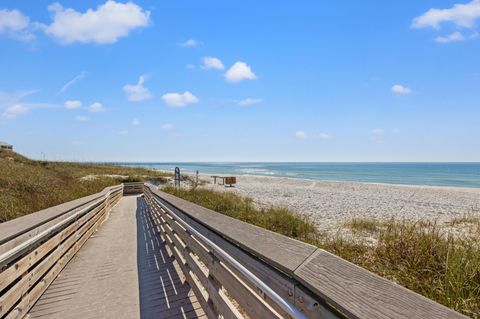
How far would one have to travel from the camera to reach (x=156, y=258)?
6.25m

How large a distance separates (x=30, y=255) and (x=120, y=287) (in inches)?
53.7

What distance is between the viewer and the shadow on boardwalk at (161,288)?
3.83 meters

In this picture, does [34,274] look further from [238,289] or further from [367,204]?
[367,204]

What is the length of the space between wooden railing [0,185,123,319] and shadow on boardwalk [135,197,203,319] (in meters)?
1.32

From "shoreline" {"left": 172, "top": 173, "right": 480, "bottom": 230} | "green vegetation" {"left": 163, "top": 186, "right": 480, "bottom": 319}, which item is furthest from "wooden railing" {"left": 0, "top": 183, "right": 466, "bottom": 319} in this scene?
"shoreline" {"left": 172, "top": 173, "right": 480, "bottom": 230}

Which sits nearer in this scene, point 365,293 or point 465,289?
point 365,293

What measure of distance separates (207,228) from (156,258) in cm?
325

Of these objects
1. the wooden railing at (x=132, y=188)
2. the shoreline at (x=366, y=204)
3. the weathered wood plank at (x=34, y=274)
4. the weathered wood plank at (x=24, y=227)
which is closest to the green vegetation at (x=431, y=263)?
the shoreline at (x=366, y=204)

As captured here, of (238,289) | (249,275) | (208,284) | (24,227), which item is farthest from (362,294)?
(24,227)

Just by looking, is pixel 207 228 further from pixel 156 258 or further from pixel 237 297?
pixel 156 258

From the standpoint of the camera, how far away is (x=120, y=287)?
15.4ft

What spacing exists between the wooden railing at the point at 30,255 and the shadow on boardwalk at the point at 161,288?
132 centimetres

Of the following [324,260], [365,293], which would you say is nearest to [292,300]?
[324,260]

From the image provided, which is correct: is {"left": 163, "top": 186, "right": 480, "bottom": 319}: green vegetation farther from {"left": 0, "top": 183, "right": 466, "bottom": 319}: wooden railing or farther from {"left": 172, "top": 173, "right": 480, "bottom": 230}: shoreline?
{"left": 0, "top": 183, "right": 466, "bottom": 319}: wooden railing
